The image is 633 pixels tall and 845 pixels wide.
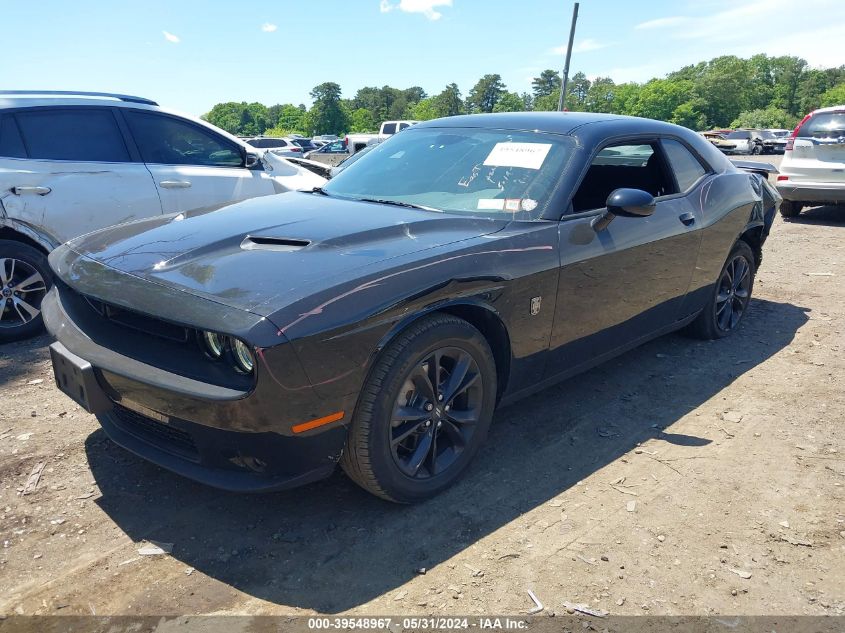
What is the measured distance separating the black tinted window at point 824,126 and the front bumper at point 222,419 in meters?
10.3

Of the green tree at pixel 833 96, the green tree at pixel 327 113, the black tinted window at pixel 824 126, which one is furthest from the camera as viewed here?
Answer: the green tree at pixel 327 113

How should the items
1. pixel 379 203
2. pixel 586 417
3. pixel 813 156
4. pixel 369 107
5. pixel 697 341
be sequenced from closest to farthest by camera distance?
pixel 379 203 < pixel 586 417 < pixel 697 341 < pixel 813 156 < pixel 369 107

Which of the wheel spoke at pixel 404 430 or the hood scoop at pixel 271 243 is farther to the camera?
the hood scoop at pixel 271 243

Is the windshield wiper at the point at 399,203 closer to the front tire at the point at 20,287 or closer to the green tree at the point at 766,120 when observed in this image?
the front tire at the point at 20,287

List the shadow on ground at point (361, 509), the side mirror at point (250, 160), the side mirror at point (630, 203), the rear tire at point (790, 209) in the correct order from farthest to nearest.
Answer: the rear tire at point (790, 209)
the side mirror at point (250, 160)
the side mirror at point (630, 203)
the shadow on ground at point (361, 509)

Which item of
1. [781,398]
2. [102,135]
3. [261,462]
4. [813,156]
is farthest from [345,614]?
[813,156]

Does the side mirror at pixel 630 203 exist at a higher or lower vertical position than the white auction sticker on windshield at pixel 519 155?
lower

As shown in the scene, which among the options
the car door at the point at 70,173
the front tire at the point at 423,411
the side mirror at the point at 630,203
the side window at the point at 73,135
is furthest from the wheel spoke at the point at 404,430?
the side window at the point at 73,135

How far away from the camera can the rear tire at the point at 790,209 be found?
10856 mm

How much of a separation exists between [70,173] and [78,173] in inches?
2.1

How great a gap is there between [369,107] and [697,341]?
490 ft

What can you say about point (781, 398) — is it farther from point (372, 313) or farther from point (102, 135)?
point (102, 135)

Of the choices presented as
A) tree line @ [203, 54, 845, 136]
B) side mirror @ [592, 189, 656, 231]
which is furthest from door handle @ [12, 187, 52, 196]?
tree line @ [203, 54, 845, 136]

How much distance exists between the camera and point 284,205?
11.6ft
